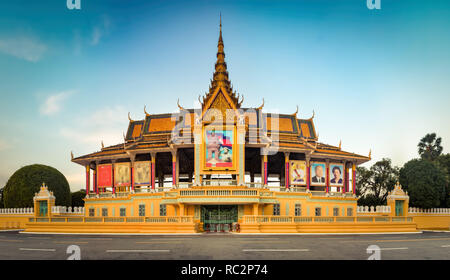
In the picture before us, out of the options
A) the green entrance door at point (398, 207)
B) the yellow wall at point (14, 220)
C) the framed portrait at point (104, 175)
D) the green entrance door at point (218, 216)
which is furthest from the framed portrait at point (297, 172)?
the yellow wall at point (14, 220)

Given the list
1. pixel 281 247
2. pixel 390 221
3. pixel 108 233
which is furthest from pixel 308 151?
pixel 281 247

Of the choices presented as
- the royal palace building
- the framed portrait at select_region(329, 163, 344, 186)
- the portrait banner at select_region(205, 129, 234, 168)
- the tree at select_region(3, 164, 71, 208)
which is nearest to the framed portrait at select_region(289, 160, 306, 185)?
the royal palace building

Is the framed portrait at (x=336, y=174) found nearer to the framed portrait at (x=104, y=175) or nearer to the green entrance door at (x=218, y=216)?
the green entrance door at (x=218, y=216)

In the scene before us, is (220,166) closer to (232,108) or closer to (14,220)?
(232,108)

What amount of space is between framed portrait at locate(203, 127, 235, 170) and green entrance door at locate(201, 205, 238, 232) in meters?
4.68

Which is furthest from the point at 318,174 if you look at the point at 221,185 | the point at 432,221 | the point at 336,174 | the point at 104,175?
the point at 104,175

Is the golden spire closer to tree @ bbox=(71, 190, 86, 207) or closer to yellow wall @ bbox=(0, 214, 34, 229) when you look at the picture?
yellow wall @ bbox=(0, 214, 34, 229)

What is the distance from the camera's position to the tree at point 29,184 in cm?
5634

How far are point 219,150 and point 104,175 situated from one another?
55.3 feet

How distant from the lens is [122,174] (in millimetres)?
49875

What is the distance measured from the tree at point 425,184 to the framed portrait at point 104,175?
37115 millimetres
